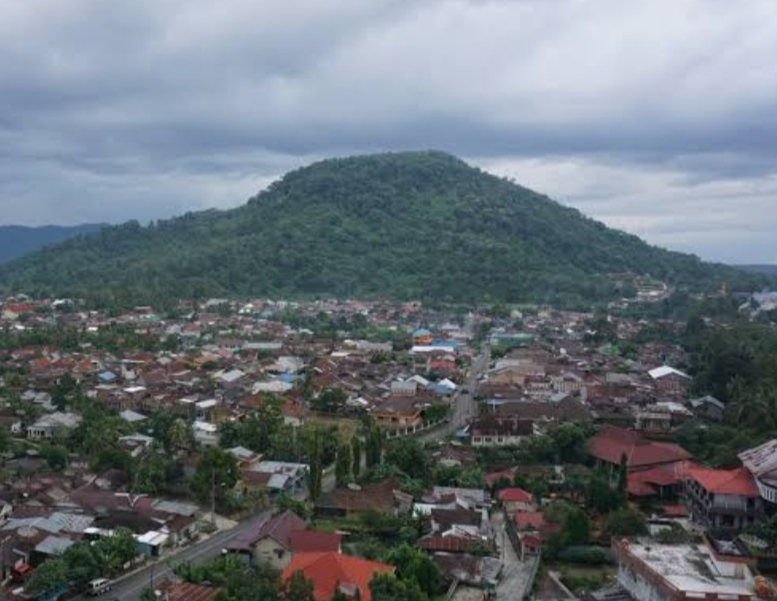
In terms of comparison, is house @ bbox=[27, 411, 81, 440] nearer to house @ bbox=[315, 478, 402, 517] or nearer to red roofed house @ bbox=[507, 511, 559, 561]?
house @ bbox=[315, 478, 402, 517]

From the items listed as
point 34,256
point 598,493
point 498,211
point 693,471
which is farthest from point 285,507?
point 34,256

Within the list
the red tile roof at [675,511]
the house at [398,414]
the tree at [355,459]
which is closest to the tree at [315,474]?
the tree at [355,459]

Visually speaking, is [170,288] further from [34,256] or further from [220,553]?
[220,553]

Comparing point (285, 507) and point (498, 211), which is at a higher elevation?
point (498, 211)

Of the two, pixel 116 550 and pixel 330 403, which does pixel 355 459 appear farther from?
pixel 330 403

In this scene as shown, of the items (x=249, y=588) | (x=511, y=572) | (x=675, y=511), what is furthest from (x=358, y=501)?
(x=675, y=511)

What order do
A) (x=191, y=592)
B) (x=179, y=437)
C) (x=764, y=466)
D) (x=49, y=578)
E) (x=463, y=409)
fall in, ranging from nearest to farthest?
1. (x=191, y=592)
2. (x=49, y=578)
3. (x=764, y=466)
4. (x=179, y=437)
5. (x=463, y=409)
